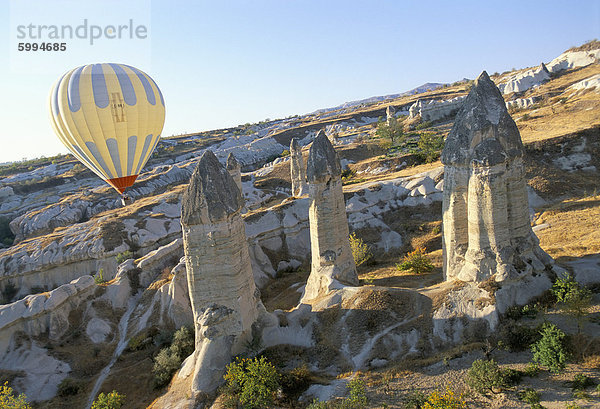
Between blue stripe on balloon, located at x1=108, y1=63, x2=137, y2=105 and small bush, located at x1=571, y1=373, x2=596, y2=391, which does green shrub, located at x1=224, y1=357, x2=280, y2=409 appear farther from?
blue stripe on balloon, located at x1=108, y1=63, x2=137, y2=105

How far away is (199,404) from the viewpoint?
13.4 meters

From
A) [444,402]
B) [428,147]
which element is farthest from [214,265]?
[428,147]

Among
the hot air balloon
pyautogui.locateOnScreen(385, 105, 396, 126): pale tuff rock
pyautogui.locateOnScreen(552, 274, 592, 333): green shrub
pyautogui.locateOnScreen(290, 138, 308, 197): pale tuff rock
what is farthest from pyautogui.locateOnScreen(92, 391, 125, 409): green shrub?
pyautogui.locateOnScreen(385, 105, 396, 126): pale tuff rock

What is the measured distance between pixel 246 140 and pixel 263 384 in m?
98.1

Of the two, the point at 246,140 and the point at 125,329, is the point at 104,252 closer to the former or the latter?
the point at 125,329

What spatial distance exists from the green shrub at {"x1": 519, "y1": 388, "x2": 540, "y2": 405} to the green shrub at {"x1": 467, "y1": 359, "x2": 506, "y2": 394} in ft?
1.79

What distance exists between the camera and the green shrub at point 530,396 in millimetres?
10775

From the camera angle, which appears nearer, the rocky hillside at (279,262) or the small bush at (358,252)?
the rocky hillside at (279,262)

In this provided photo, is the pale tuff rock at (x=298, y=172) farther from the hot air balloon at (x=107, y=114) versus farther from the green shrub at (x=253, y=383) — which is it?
the green shrub at (x=253, y=383)

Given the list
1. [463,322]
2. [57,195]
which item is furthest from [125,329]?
[57,195]

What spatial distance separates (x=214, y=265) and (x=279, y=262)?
1735 centimetres

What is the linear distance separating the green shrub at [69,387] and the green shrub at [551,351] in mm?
21338

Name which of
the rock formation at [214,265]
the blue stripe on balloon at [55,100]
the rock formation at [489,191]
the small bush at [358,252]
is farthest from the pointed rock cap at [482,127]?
the blue stripe on balloon at [55,100]

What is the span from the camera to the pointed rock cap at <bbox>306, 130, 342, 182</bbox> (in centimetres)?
1861
